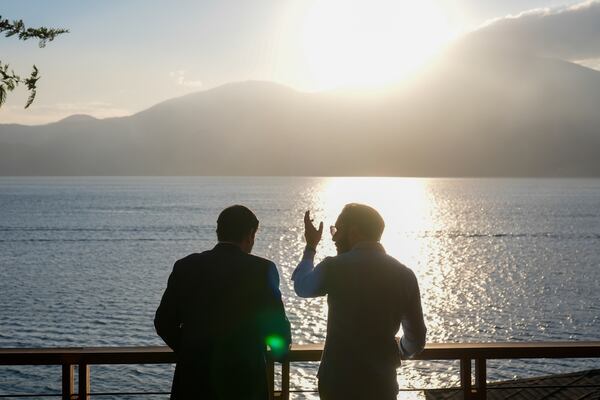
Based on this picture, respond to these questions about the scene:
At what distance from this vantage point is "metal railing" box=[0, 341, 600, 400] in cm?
447

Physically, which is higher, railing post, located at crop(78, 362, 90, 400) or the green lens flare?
the green lens flare

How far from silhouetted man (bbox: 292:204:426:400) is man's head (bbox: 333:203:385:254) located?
13mm

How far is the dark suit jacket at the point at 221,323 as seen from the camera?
4078mm

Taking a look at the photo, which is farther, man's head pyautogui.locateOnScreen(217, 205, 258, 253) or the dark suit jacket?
man's head pyautogui.locateOnScreen(217, 205, 258, 253)

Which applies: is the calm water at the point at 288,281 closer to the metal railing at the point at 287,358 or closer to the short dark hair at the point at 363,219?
the metal railing at the point at 287,358

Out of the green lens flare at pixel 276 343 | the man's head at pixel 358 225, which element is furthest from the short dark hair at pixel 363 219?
the green lens flare at pixel 276 343

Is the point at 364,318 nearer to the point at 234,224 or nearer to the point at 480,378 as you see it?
the point at 234,224

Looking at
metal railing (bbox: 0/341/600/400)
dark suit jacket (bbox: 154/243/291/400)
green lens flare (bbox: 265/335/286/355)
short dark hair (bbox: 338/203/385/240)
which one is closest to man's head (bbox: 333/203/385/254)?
short dark hair (bbox: 338/203/385/240)

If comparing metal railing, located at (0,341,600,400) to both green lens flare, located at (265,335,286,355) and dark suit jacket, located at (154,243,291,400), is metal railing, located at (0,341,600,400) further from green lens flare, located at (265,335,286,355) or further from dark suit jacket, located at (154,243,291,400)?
dark suit jacket, located at (154,243,291,400)

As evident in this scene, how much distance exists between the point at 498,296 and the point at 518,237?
5460 centimetres

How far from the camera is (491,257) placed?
87.5m

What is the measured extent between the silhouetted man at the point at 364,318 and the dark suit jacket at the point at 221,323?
0.87 feet

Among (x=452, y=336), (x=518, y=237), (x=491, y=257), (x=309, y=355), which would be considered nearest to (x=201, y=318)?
(x=309, y=355)

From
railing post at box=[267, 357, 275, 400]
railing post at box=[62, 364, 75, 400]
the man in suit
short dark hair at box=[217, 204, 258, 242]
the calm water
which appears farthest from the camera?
the calm water
